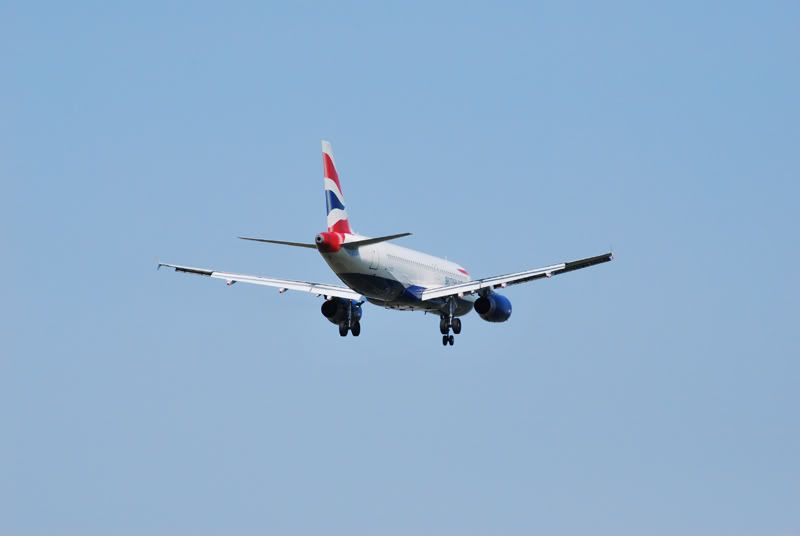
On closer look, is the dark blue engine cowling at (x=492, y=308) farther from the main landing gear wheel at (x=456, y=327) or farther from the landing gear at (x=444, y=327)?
the landing gear at (x=444, y=327)

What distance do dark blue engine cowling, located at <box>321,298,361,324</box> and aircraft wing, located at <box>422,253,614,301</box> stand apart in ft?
12.1

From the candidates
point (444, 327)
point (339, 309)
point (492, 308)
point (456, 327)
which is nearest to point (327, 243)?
point (339, 309)

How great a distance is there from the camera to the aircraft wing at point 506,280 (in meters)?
72.2

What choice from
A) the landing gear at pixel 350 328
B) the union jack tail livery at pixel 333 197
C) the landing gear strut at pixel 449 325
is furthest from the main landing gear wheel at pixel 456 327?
the union jack tail livery at pixel 333 197

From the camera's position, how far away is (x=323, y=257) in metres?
72.8

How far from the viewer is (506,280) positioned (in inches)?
3036

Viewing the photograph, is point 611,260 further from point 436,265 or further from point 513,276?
point 436,265

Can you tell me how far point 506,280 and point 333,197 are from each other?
1003 centimetres

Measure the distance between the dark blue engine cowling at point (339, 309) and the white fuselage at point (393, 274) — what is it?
109 cm

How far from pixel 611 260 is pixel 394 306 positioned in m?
14.4

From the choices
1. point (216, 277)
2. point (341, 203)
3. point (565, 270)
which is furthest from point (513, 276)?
point (216, 277)

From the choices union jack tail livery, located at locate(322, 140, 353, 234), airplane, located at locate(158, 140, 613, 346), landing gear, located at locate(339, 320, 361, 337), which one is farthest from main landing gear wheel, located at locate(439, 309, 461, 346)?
union jack tail livery, located at locate(322, 140, 353, 234)

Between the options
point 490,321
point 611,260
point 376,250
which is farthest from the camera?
point 490,321

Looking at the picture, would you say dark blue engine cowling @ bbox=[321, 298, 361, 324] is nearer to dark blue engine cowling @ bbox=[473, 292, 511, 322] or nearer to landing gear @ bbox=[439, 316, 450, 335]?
landing gear @ bbox=[439, 316, 450, 335]
